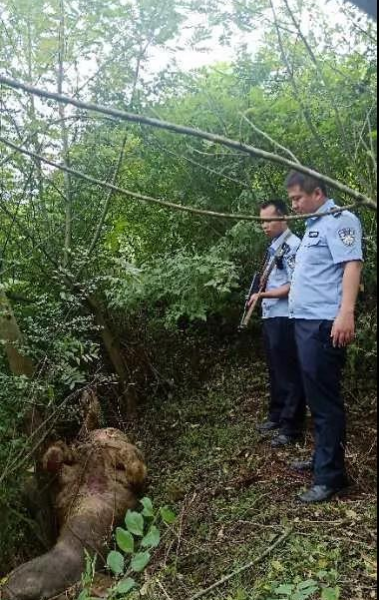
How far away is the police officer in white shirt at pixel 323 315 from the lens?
345cm

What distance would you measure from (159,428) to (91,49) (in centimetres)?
338

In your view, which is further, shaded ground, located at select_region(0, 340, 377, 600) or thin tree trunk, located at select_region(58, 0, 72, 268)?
thin tree trunk, located at select_region(58, 0, 72, 268)

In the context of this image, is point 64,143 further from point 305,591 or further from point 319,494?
point 305,591

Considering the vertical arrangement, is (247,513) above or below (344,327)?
below

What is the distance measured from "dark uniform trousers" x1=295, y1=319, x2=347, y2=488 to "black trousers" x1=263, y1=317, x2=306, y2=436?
3.15 feet

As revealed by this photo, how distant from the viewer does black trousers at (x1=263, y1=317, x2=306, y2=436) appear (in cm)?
455

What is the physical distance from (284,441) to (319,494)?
953mm

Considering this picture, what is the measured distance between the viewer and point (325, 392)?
3.53m

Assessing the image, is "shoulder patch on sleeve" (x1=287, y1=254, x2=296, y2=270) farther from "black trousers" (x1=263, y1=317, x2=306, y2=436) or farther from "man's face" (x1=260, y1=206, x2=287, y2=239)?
"black trousers" (x1=263, y1=317, x2=306, y2=436)

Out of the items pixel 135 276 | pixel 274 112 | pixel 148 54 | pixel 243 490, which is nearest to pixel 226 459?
pixel 243 490

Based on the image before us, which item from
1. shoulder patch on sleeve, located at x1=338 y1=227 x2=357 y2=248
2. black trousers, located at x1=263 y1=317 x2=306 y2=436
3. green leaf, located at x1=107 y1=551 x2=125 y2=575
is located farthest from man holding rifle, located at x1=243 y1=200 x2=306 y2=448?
green leaf, located at x1=107 y1=551 x2=125 y2=575

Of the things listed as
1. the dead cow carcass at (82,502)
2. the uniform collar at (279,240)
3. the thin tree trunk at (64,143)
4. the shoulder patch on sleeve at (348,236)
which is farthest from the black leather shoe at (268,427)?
the thin tree trunk at (64,143)

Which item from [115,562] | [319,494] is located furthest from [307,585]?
[319,494]

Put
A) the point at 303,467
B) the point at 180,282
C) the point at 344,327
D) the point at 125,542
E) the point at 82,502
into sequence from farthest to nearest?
the point at 180,282
the point at 82,502
the point at 303,467
the point at 344,327
the point at 125,542
